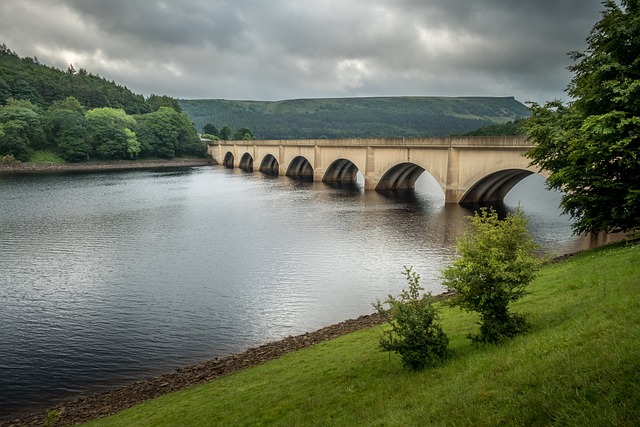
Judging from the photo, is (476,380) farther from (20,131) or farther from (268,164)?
(20,131)

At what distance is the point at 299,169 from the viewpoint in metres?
121

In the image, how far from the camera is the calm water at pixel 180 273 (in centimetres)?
2266

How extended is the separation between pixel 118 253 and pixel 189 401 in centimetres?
2589

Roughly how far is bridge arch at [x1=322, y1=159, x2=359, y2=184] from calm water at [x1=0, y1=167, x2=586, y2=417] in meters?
31.7

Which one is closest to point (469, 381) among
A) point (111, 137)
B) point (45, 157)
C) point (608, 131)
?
point (608, 131)

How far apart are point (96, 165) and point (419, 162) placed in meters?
92.1

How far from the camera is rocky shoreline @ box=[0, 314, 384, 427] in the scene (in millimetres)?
17531

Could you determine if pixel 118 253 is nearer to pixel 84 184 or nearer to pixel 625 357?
pixel 625 357

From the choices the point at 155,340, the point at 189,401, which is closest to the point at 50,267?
the point at 155,340

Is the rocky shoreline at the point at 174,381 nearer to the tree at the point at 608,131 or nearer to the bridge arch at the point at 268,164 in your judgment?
the tree at the point at 608,131

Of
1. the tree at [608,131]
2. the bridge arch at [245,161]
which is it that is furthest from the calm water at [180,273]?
the bridge arch at [245,161]

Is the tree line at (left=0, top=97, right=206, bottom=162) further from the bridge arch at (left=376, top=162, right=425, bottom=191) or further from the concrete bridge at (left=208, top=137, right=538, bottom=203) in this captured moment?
the bridge arch at (left=376, top=162, right=425, bottom=191)

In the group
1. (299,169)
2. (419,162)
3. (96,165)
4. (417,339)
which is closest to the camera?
(417,339)

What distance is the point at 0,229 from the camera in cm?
4809
